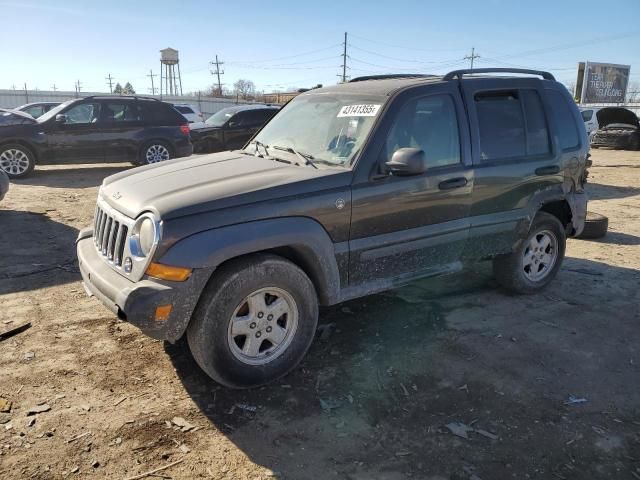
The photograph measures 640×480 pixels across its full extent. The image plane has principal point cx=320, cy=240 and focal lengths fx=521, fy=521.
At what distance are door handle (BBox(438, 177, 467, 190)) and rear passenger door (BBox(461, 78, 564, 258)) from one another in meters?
0.17

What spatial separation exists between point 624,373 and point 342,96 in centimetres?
301

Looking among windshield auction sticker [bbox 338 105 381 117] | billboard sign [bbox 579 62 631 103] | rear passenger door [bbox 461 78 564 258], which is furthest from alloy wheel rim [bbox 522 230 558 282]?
billboard sign [bbox 579 62 631 103]

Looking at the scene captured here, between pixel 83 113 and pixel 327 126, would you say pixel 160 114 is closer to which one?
pixel 83 113

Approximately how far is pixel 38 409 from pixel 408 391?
2.32 metres

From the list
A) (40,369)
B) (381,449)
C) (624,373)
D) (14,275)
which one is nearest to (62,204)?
(14,275)

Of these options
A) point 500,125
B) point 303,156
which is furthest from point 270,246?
point 500,125

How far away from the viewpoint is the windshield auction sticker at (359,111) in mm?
3921

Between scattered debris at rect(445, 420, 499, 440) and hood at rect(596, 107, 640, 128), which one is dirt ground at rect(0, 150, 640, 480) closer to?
scattered debris at rect(445, 420, 499, 440)

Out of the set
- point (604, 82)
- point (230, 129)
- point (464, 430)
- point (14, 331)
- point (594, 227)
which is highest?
point (604, 82)

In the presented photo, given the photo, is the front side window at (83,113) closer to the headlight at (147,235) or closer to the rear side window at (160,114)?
the rear side window at (160,114)

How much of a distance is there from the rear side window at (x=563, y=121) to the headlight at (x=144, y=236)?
391cm

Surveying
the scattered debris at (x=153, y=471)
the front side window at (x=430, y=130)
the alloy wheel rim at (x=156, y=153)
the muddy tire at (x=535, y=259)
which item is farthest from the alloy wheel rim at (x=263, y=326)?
the alloy wheel rim at (x=156, y=153)

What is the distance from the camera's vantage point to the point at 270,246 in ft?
10.7

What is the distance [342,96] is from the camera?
4344mm
